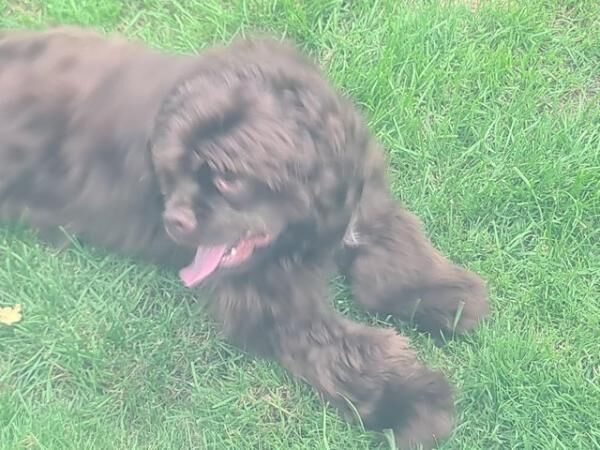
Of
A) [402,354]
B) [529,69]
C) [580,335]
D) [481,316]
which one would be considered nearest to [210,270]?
[402,354]

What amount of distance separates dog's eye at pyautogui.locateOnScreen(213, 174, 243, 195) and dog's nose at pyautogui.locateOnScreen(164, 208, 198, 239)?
0.33ft

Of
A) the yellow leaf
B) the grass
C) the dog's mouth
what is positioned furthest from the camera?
the yellow leaf

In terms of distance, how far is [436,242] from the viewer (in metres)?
3.25

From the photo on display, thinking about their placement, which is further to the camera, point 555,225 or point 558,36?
point 558,36

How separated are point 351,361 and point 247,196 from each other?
65cm

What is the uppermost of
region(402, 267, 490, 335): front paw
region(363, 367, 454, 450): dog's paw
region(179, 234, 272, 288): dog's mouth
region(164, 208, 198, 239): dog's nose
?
region(164, 208, 198, 239): dog's nose

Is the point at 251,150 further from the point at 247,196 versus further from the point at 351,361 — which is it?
the point at 351,361

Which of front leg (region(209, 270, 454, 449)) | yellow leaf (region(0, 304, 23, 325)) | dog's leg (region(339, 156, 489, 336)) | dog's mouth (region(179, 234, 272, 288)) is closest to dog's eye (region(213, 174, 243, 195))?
dog's mouth (region(179, 234, 272, 288))

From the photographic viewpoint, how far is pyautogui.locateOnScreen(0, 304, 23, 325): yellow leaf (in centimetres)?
319

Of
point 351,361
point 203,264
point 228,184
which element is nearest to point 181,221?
point 228,184

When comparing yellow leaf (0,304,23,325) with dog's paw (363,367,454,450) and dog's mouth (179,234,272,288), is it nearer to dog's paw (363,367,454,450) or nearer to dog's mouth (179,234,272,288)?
dog's mouth (179,234,272,288)

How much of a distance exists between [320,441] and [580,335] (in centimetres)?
78

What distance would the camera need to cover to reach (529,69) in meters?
3.49

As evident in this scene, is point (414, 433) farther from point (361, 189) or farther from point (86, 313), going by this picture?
point (86, 313)
